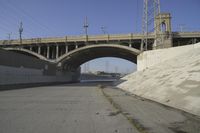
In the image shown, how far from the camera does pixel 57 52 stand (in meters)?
60.5

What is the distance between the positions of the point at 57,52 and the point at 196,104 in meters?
52.0

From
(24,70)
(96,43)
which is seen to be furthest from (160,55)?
(24,70)

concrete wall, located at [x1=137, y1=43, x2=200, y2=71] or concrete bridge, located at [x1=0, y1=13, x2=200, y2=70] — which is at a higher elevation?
→ concrete bridge, located at [x1=0, y1=13, x2=200, y2=70]

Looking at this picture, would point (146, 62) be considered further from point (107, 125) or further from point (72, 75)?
point (72, 75)

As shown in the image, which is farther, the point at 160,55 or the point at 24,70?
the point at 24,70

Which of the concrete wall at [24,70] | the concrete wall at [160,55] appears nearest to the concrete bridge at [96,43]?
the concrete wall at [24,70]

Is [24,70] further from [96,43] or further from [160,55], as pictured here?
[160,55]

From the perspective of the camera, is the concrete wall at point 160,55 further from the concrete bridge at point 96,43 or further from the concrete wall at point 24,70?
the concrete wall at point 24,70

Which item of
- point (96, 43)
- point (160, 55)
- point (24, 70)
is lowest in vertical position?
point (24, 70)

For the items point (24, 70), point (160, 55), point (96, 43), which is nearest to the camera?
point (160, 55)

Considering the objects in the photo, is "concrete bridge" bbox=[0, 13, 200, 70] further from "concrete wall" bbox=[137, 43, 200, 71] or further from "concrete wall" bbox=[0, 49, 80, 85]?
"concrete wall" bbox=[137, 43, 200, 71]

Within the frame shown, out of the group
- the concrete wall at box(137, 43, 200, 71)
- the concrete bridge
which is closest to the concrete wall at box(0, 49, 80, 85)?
the concrete bridge

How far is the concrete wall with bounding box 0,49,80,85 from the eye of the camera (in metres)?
35.3

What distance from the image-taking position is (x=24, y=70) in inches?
1686
